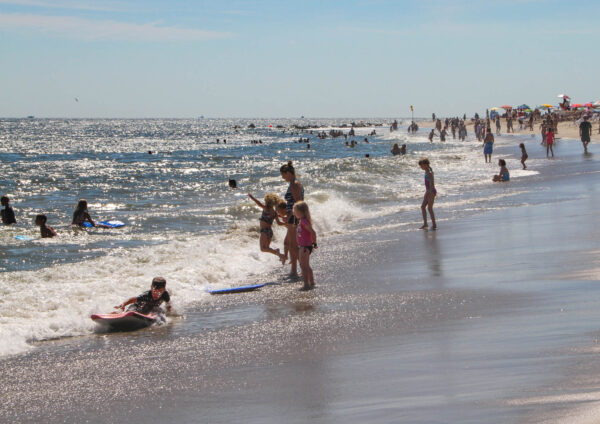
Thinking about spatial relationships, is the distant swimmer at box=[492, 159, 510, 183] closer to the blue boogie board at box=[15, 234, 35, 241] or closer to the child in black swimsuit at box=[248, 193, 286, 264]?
the child in black swimsuit at box=[248, 193, 286, 264]

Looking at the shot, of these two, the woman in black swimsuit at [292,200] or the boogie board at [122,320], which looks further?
the woman in black swimsuit at [292,200]

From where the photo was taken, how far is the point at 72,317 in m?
8.09

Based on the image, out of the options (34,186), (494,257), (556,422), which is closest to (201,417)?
(556,422)

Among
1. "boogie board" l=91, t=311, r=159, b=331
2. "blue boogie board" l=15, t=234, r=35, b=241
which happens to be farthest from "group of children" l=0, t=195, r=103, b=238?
"boogie board" l=91, t=311, r=159, b=331

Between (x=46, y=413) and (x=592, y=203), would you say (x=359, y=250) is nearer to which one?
(x=592, y=203)

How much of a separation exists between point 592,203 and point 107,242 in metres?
10.7

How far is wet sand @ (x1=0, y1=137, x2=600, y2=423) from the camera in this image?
454cm

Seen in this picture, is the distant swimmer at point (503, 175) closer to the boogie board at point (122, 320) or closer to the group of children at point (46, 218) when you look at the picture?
the group of children at point (46, 218)

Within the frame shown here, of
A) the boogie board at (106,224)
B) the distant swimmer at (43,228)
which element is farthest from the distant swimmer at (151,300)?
the boogie board at (106,224)

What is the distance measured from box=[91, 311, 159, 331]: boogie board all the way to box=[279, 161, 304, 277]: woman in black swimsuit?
306 cm

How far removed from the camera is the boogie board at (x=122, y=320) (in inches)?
304

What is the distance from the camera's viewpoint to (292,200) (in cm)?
1044

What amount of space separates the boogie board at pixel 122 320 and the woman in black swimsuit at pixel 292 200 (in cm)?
306

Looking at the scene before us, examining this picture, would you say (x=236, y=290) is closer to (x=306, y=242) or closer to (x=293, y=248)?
(x=306, y=242)
